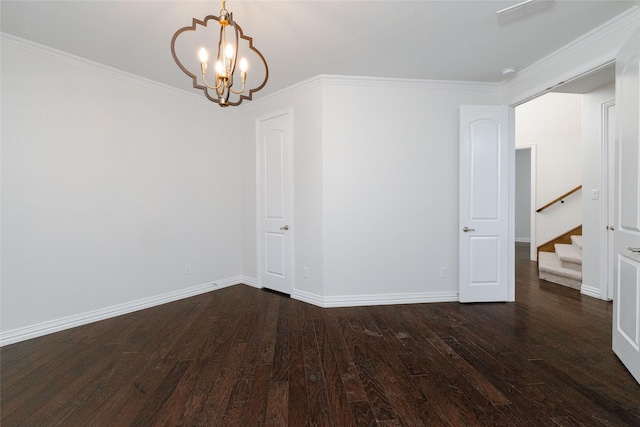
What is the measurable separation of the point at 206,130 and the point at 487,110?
3619mm

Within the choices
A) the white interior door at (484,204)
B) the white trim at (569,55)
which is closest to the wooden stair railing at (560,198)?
the white interior door at (484,204)

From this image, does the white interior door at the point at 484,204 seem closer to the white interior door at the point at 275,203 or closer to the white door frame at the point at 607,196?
the white door frame at the point at 607,196

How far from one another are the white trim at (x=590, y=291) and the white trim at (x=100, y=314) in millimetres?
4786

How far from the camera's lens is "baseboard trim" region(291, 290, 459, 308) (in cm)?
339

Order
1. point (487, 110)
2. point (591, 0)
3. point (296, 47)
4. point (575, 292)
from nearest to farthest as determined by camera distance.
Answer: point (591, 0) → point (296, 47) → point (487, 110) → point (575, 292)

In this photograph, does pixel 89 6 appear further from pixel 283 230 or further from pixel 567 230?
pixel 567 230

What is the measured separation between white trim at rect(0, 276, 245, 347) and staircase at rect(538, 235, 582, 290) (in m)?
4.79

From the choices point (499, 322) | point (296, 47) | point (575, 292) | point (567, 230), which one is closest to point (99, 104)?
point (296, 47)

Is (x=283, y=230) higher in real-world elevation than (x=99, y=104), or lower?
lower

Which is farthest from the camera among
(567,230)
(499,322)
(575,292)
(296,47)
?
(567,230)

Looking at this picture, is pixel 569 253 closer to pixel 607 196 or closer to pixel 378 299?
pixel 607 196

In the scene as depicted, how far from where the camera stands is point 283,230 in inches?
151

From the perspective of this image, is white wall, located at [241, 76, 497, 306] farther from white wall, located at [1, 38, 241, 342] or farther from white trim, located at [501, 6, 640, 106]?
white wall, located at [1, 38, 241, 342]

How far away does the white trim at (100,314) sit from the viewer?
254 centimetres
